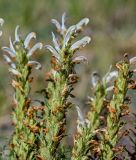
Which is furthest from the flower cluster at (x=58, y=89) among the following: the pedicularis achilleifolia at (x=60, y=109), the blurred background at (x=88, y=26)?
the blurred background at (x=88, y=26)

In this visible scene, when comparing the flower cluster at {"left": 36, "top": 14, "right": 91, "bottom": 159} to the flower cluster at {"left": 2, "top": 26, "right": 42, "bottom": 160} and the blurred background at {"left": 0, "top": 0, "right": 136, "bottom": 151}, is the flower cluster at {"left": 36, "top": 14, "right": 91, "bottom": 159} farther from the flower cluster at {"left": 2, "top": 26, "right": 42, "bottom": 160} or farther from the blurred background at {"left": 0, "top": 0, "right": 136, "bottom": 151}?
the blurred background at {"left": 0, "top": 0, "right": 136, "bottom": 151}

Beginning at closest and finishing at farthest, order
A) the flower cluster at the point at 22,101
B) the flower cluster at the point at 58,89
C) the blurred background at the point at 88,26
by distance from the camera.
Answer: the flower cluster at the point at 58,89
the flower cluster at the point at 22,101
the blurred background at the point at 88,26

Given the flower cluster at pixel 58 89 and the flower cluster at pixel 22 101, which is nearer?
the flower cluster at pixel 58 89

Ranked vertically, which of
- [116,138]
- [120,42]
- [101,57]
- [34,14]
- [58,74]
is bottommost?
[116,138]

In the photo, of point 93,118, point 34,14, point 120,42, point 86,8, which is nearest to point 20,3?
point 34,14

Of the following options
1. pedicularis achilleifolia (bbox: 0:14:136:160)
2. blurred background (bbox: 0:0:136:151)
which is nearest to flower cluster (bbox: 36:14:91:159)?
pedicularis achilleifolia (bbox: 0:14:136:160)

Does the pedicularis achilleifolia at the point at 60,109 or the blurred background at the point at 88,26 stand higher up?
the blurred background at the point at 88,26

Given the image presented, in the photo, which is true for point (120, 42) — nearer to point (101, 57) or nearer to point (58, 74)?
point (101, 57)

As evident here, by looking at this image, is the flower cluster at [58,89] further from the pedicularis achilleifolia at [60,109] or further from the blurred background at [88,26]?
the blurred background at [88,26]

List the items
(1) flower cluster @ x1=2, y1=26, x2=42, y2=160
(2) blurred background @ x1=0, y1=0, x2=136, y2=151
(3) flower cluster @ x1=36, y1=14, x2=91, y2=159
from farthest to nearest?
(2) blurred background @ x1=0, y1=0, x2=136, y2=151, (1) flower cluster @ x1=2, y1=26, x2=42, y2=160, (3) flower cluster @ x1=36, y1=14, x2=91, y2=159
